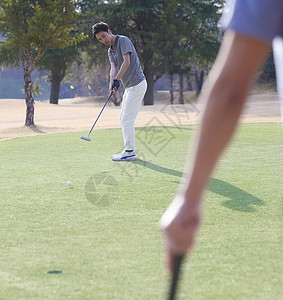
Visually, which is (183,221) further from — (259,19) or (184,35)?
(184,35)

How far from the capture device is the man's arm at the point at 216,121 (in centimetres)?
118

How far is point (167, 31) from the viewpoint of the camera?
3503 cm

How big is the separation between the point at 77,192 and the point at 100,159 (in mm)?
2902

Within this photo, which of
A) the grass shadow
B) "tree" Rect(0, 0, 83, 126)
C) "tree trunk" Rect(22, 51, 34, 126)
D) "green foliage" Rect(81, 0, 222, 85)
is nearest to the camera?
the grass shadow

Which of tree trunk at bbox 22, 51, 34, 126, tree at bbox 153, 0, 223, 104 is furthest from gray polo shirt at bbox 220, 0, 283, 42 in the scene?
tree at bbox 153, 0, 223, 104

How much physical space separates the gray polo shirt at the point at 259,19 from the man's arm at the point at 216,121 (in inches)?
0.8

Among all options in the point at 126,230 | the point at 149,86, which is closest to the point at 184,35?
the point at 149,86

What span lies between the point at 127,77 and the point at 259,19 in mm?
7555

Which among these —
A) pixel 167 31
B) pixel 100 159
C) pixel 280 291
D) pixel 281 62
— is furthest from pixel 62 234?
pixel 167 31

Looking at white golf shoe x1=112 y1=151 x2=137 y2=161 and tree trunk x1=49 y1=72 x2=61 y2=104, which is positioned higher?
white golf shoe x1=112 y1=151 x2=137 y2=161

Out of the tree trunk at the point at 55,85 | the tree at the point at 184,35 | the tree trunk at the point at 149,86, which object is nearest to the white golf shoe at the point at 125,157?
the tree at the point at 184,35

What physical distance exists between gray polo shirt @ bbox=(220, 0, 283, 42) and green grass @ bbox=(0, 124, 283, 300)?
5.86ft

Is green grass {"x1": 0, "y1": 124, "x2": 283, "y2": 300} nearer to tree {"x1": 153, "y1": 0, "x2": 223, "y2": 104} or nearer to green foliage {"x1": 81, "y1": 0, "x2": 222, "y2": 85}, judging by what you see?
tree {"x1": 153, "y1": 0, "x2": 223, "y2": 104}

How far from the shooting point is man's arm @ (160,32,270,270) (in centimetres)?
118
